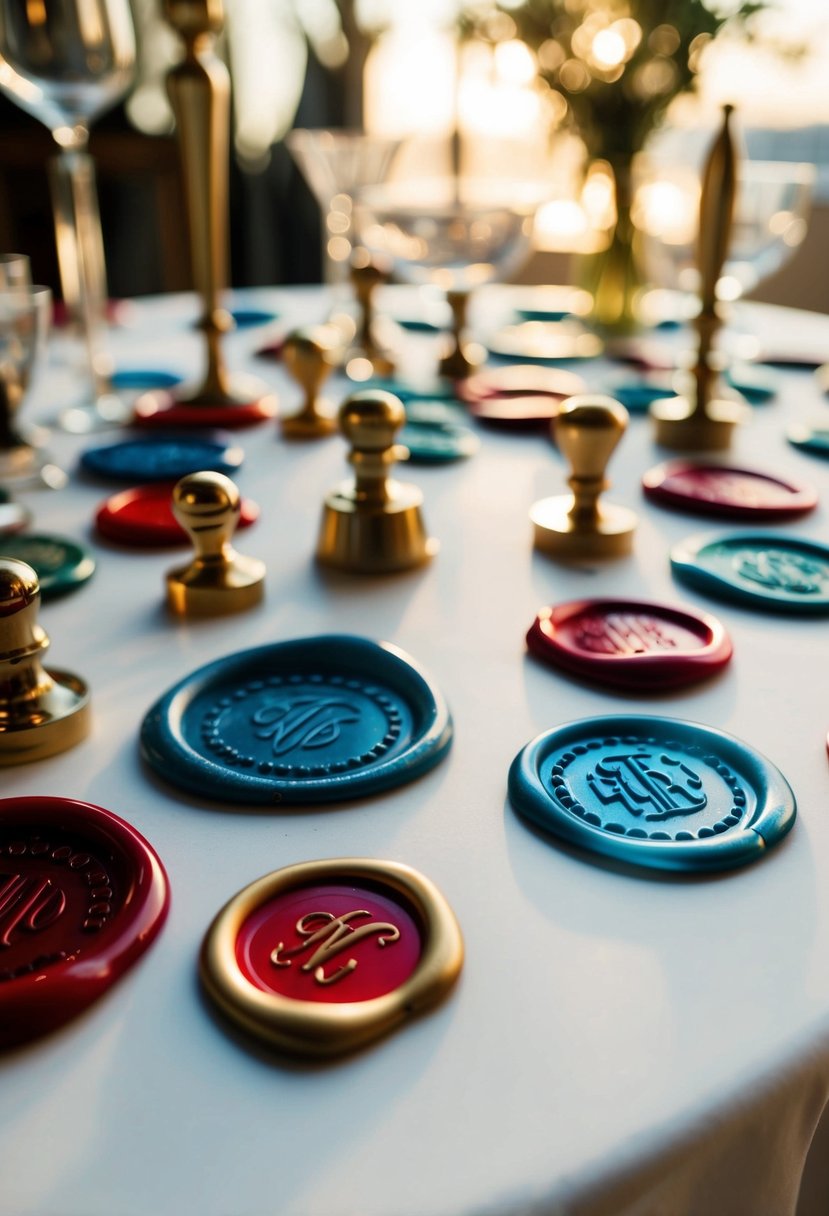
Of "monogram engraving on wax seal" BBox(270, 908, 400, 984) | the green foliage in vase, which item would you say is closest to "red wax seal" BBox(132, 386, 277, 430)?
the green foliage in vase

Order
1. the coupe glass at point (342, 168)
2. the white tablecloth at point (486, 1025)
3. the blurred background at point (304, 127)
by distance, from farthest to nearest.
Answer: the blurred background at point (304, 127) < the coupe glass at point (342, 168) < the white tablecloth at point (486, 1025)

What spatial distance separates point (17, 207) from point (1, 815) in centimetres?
239

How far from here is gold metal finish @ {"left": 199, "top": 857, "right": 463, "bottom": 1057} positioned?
0.30 metres

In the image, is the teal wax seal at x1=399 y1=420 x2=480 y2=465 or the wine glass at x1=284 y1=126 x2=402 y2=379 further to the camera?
the wine glass at x1=284 y1=126 x2=402 y2=379

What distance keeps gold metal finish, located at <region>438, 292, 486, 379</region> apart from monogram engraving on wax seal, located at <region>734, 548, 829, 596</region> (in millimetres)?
507

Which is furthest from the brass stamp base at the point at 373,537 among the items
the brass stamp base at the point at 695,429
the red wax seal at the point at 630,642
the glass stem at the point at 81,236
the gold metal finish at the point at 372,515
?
the glass stem at the point at 81,236

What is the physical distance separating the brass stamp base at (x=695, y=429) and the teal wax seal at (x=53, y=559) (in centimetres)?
50

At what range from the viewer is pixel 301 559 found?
0.68m

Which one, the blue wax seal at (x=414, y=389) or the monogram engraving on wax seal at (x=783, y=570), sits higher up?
the blue wax seal at (x=414, y=389)

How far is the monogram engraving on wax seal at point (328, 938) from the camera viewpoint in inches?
13.0

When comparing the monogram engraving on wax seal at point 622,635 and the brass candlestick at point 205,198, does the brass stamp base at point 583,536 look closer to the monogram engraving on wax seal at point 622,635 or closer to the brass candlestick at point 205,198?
the monogram engraving on wax seal at point 622,635

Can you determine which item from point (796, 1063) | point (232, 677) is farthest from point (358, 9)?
point (796, 1063)

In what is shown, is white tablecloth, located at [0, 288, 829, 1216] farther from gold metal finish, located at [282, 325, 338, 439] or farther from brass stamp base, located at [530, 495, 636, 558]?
gold metal finish, located at [282, 325, 338, 439]

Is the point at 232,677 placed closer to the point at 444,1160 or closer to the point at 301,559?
the point at 301,559
